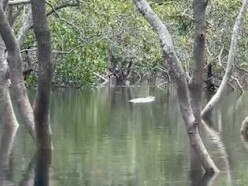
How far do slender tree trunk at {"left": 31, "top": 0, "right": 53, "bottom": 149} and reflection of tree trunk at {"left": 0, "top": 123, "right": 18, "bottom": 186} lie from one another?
1.12 metres

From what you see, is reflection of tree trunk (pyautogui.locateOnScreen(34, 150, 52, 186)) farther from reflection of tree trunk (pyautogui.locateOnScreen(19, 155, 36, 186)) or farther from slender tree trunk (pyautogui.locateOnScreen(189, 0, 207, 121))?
slender tree trunk (pyautogui.locateOnScreen(189, 0, 207, 121))

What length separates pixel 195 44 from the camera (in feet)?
59.7

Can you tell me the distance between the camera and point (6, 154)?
17391 millimetres

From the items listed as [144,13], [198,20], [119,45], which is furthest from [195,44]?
[119,45]

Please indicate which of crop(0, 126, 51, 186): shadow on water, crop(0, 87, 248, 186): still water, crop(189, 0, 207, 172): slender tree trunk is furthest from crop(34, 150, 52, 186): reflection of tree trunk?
→ crop(189, 0, 207, 172): slender tree trunk

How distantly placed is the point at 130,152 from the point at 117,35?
2957 cm

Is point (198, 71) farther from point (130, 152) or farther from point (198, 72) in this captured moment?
point (130, 152)

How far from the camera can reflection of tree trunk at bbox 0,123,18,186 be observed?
45.3ft

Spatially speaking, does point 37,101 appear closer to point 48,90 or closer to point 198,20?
point 48,90

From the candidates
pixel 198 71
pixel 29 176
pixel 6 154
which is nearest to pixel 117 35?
pixel 198 71

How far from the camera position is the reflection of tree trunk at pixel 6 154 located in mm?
13801

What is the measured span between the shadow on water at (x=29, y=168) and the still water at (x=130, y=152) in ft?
0.30

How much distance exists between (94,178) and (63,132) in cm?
900

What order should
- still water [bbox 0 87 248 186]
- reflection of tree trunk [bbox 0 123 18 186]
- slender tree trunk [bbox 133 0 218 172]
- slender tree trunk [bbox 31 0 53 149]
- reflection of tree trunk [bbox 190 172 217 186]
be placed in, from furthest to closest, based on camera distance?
slender tree trunk [bbox 31 0 53 149] → slender tree trunk [bbox 133 0 218 172] → still water [bbox 0 87 248 186] → reflection of tree trunk [bbox 0 123 18 186] → reflection of tree trunk [bbox 190 172 217 186]
